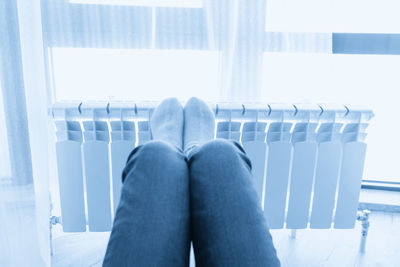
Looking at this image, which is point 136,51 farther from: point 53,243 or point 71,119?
point 53,243

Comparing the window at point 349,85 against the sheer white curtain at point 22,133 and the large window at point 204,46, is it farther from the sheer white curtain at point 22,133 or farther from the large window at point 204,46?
the sheer white curtain at point 22,133

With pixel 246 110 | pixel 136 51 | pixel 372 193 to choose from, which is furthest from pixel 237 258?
pixel 372 193

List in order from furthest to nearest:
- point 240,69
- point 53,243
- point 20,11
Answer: point 53,243 → point 240,69 → point 20,11

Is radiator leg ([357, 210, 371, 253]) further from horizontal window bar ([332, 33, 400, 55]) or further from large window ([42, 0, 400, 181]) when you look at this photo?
horizontal window bar ([332, 33, 400, 55])

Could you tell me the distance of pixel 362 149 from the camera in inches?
40.6

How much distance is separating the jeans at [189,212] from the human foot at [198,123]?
201mm

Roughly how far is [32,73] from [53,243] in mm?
690

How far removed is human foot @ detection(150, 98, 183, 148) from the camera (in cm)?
91

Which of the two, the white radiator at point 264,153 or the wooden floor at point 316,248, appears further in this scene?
the wooden floor at point 316,248

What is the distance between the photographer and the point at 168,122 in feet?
3.06

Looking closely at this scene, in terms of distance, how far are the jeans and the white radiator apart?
11.6 inches

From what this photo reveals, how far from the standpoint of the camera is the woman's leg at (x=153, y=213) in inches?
21.0

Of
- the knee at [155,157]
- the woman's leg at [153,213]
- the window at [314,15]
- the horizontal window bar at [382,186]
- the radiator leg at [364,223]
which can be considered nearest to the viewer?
the woman's leg at [153,213]

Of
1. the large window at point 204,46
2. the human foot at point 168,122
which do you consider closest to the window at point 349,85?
the large window at point 204,46
